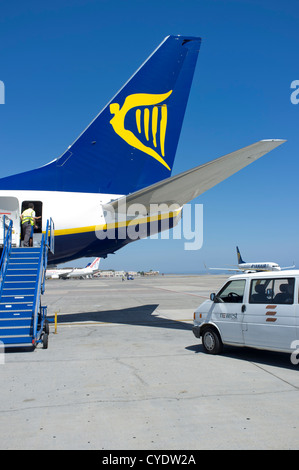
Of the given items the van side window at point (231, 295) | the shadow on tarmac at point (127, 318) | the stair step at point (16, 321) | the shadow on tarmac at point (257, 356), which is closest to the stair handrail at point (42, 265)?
the stair step at point (16, 321)

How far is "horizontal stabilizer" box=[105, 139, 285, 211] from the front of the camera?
8328 millimetres

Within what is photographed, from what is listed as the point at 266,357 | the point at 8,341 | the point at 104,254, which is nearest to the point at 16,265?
the point at 8,341

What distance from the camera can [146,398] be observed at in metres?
5.80

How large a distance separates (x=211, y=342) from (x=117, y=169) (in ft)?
24.5

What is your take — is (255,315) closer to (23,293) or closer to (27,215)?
(23,293)

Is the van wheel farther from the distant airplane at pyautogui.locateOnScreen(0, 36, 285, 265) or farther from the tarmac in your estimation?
the distant airplane at pyautogui.locateOnScreen(0, 36, 285, 265)

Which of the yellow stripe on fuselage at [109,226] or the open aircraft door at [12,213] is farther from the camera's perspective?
the yellow stripe on fuselage at [109,226]

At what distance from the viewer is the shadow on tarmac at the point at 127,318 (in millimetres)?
13930

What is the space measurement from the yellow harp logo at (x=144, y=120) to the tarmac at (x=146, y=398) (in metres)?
7.38

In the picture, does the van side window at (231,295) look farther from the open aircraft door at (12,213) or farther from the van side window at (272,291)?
the open aircraft door at (12,213)

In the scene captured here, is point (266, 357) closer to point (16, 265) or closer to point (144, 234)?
point (144, 234)

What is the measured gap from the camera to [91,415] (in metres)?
5.11

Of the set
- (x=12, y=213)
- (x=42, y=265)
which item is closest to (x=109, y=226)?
(x=42, y=265)

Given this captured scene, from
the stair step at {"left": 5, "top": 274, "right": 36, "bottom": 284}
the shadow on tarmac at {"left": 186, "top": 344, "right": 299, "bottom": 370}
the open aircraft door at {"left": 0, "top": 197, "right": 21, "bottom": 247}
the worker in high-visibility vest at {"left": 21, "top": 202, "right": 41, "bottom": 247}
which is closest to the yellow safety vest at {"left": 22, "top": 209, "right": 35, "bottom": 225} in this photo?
the worker in high-visibility vest at {"left": 21, "top": 202, "right": 41, "bottom": 247}
